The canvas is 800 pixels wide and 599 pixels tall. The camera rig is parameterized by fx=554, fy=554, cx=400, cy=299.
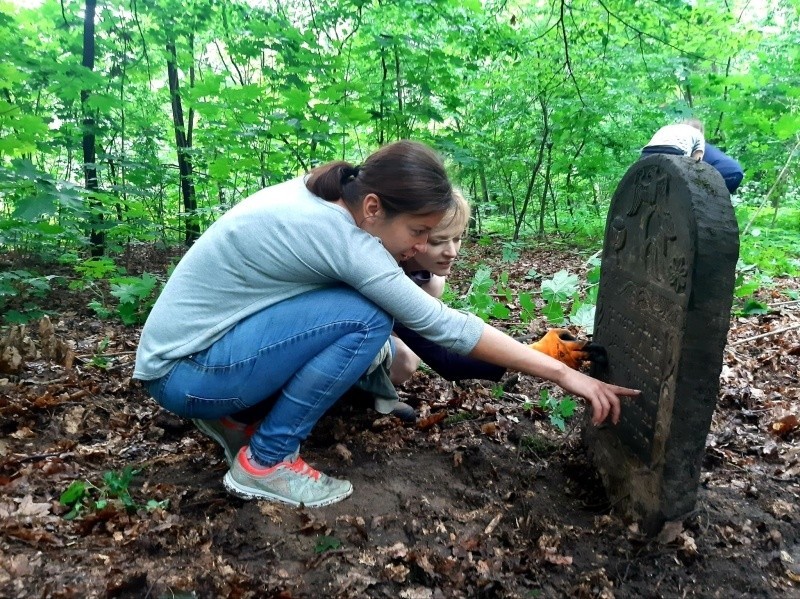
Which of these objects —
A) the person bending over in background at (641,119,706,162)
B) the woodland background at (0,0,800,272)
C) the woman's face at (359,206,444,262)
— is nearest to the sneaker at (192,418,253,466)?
the woman's face at (359,206,444,262)

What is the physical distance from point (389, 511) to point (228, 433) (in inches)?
31.6

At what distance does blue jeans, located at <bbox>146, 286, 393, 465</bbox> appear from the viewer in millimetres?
2078

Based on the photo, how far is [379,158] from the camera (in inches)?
82.7

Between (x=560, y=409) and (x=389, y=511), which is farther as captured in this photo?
(x=560, y=409)

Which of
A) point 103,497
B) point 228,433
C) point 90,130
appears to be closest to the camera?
point 103,497

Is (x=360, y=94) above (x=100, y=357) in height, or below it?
above

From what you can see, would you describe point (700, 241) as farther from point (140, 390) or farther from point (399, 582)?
point (140, 390)

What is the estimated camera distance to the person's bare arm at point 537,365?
6.73 ft

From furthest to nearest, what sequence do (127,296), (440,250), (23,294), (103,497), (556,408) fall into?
1. (23,294)
2. (127,296)
3. (556,408)
4. (440,250)
5. (103,497)

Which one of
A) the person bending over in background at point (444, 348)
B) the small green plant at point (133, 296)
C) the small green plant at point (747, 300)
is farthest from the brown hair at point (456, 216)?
the small green plant at point (747, 300)

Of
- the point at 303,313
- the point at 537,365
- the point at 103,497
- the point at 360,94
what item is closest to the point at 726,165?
the point at 360,94

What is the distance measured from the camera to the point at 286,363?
211 centimetres

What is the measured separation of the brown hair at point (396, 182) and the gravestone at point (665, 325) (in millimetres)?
793

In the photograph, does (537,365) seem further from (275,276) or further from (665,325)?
(275,276)
